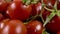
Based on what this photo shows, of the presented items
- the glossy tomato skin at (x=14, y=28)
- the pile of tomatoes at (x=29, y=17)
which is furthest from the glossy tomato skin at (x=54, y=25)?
the glossy tomato skin at (x=14, y=28)

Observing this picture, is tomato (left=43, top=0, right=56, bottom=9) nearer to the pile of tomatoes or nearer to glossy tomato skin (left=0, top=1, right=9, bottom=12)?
the pile of tomatoes

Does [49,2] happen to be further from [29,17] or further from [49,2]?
[29,17]

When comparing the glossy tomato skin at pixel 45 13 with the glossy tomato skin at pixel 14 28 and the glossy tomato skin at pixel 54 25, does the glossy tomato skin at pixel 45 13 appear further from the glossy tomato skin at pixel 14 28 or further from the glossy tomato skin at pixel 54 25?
the glossy tomato skin at pixel 14 28

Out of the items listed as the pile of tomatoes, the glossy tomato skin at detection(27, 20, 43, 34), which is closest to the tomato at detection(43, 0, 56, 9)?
the pile of tomatoes

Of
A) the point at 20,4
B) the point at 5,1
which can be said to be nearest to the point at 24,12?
the point at 20,4

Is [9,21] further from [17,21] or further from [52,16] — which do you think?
[52,16]

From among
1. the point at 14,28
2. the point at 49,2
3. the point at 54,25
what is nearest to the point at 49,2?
the point at 49,2
